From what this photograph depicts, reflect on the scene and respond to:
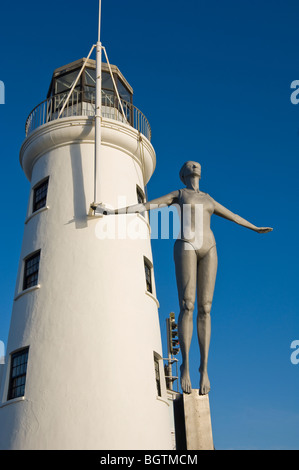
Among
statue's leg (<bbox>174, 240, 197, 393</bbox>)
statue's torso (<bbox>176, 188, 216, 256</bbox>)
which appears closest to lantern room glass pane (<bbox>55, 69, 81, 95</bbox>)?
statue's torso (<bbox>176, 188, 216, 256</bbox>)

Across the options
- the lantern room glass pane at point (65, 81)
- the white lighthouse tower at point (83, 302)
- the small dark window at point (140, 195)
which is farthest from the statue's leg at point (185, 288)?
the lantern room glass pane at point (65, 81)

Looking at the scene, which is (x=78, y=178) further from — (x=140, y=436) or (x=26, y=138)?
(x=140, y=436)

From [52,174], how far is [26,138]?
2691mm

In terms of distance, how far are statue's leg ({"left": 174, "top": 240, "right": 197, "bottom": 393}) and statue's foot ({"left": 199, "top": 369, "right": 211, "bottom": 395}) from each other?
40 centimetres

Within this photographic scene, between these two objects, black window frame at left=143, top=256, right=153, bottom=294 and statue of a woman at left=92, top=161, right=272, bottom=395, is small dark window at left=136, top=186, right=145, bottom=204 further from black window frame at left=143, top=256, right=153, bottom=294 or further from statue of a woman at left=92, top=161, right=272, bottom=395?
statue of a woman at left=92, top=161, right=272, bottom=395

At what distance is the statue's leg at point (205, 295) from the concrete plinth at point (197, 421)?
78 cm

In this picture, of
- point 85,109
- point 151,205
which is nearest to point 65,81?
point 85,109

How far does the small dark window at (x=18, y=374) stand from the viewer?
1802cm

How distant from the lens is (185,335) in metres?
9.31

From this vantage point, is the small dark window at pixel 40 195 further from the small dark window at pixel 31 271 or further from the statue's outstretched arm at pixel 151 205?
the statue's outstretched arm at pixel 151 205

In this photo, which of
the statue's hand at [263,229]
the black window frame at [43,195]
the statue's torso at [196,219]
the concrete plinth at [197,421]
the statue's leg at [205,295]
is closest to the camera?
the concrete plinth at [197,421]

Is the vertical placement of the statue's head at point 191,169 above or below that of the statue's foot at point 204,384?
above

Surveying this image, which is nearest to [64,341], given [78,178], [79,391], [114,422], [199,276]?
[79,391]

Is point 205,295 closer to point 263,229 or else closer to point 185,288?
point 185,288
